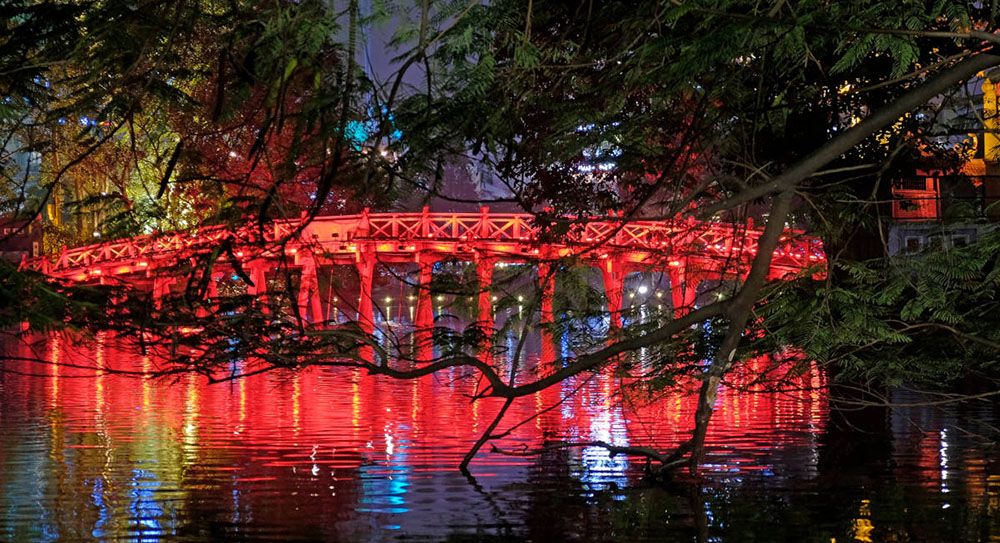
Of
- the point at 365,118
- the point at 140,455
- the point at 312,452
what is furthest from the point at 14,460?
the point at 365,118

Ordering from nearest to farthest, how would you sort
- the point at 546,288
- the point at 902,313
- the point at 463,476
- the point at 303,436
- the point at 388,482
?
the point at 546,288 < the point at 902,313 < the point at 388,482 < the point at 463,476 < the point at 303,436

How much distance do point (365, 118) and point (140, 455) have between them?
22.7 feet

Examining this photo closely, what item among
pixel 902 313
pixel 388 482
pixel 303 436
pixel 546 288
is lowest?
pixel 388 482

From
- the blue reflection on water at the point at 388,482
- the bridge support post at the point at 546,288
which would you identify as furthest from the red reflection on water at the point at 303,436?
the bridge support post at the point at 546,288

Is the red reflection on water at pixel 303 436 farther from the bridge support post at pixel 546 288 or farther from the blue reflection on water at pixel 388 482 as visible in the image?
the bridge support post at pixel 546 288

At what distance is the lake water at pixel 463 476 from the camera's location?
28.6 feet

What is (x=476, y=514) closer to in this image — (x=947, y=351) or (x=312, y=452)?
(x=312, y=452)

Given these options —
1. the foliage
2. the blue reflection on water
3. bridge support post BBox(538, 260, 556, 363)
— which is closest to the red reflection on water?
the blue reflection on water

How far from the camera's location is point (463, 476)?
36.3ft

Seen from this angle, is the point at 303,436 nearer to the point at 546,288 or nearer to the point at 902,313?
the point at 546,288

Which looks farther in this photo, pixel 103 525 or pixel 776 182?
pixel 103 525

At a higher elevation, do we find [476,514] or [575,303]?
[575,303]

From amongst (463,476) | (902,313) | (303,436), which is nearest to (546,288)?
(463,476)

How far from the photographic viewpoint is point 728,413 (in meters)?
16.8
